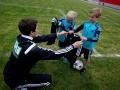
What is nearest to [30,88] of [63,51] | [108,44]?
[63,51]

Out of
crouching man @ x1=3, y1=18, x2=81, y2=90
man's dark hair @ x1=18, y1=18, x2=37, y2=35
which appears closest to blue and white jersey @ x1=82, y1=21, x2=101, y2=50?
crouching man @ x1=3, y1=18, x2=81, y2=90

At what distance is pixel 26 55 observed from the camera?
4.84 m

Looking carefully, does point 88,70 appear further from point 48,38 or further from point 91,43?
point 48,38

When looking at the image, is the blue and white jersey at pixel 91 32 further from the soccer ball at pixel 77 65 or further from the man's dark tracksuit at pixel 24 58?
the man's dark tracksuit at pixel 24 58

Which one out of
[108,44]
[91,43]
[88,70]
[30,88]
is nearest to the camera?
[30,88]

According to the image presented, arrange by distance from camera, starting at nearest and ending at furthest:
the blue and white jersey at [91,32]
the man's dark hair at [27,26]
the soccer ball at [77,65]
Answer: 1. the man's dark hair at [27,26]
2. the blue and white jersey at [91,32]
3. the soccer ball at [77,65]

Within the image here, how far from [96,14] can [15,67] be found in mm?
2551

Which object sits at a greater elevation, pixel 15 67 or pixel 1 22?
pixel 15 67

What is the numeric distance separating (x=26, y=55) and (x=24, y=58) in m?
0.12

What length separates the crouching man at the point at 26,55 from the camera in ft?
15.9

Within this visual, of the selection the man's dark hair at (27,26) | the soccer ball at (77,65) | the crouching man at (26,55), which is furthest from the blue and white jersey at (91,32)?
the man's dark hair at (27,26)

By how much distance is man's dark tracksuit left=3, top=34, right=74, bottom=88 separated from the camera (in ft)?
15.8

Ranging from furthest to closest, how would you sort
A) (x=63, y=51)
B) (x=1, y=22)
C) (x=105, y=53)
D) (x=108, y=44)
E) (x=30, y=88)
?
(x=1, y=22) → (x=108, y=44) → (x=105, y=53) → (x=30, y=88) → (x=63, y=51)

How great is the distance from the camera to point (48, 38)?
19.6 ft
